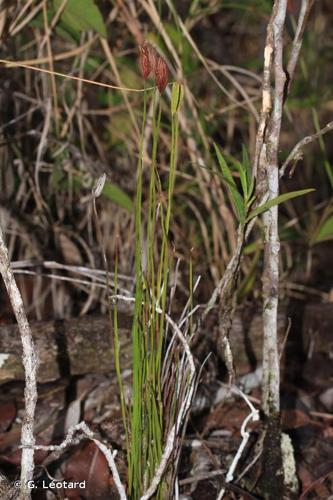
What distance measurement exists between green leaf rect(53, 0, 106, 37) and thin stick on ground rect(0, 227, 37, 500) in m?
0.53

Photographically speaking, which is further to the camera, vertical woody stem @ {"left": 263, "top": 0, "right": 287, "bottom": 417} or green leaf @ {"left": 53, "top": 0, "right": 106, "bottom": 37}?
green leaf @ {"left": 53, "top": 0, "right": 106, "bottom": 37}

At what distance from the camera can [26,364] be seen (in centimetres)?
74

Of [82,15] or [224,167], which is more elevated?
[82,15]

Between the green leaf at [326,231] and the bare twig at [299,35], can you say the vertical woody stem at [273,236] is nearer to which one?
the bare twig at [299,35]

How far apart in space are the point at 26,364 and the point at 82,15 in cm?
63

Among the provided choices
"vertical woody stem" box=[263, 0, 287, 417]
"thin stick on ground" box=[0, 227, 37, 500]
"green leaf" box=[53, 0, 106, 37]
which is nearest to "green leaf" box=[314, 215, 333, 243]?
"vertical woody stem" box=[263, 0, 287, 417]

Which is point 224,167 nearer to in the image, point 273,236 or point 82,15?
→ point 273,236

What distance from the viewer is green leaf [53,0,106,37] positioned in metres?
1.12

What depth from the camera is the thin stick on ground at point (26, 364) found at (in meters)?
0.72

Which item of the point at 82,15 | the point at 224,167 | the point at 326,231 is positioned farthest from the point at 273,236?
the point at 82,15

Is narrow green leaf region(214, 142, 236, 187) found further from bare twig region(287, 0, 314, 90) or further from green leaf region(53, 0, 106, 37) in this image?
green leaf region(53, 0, 106, 37)

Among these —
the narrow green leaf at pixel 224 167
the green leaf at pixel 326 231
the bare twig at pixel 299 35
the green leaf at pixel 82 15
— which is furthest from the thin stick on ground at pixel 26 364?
the green leaf at pixel 326 231

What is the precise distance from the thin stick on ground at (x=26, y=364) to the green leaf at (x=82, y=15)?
0.53 metres

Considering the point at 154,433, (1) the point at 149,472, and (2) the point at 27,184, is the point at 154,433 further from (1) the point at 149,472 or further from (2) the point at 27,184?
(2) the point at 27,184
